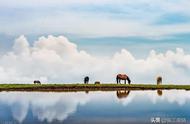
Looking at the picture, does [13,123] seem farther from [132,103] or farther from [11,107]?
[132,103]

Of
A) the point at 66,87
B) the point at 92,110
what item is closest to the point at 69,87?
the point at 66,87

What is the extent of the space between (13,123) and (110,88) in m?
33.6

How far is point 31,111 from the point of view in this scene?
3778 centimetres

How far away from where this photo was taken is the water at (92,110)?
33125 mm

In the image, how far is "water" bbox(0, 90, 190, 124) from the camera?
33.1m

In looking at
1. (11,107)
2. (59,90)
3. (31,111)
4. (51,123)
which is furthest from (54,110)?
(59,90)

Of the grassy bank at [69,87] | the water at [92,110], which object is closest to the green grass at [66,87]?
the grassy bank at [69,87]

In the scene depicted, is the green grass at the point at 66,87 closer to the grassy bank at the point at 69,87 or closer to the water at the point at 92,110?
the grassy bank at the point at 69,87

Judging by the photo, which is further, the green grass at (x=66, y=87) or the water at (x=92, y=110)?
the green grass at (x=66, y=87)

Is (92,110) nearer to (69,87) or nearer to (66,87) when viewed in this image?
(69,87)

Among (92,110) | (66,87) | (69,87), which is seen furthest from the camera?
(66,87)

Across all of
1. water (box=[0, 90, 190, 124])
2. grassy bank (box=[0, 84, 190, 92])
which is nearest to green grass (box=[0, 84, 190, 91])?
grassy bank (box=[0, 84, 190, 92])

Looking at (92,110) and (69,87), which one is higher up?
(69,87)

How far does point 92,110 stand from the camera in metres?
A: 39.2
